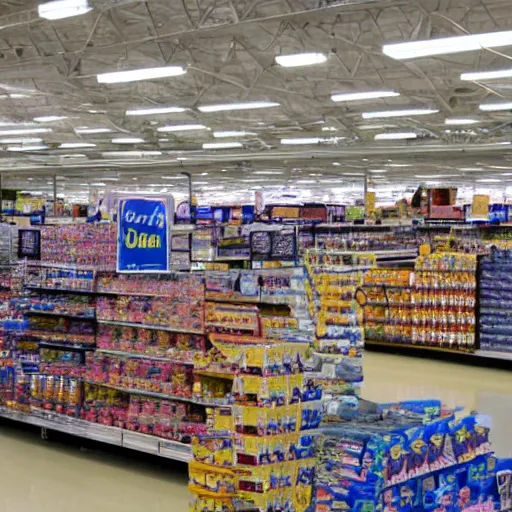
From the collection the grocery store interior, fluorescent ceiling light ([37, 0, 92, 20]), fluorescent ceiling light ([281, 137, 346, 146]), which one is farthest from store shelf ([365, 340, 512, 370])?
fluorescent ceiling light ([281, 137, 346, 146])

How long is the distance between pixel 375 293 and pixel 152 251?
6.82 metres

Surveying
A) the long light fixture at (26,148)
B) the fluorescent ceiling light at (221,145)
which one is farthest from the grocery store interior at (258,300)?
the long light fixture at (26,148)

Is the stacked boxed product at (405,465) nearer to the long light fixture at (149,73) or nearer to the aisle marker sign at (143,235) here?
the aisle marker sign at (143,235)

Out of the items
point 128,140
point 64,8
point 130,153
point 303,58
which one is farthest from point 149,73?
point 130,153

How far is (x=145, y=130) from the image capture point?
21.1 m

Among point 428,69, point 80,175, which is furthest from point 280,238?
point 80,175

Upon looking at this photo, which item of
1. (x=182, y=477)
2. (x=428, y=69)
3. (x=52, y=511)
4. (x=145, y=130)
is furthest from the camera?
(x=145, y=130)

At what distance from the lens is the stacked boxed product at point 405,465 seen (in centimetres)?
318

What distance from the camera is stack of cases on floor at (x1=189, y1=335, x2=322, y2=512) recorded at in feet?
12.5

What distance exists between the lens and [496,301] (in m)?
11.9

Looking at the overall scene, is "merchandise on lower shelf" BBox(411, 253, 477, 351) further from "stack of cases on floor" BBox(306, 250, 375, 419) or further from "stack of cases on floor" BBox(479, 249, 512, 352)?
"stack of cases on floor" BBox(306, 250, 375, 419)

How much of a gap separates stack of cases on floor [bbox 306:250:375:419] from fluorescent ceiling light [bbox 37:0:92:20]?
476 cm

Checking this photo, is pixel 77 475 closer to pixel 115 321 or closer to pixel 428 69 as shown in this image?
pixel 115 321

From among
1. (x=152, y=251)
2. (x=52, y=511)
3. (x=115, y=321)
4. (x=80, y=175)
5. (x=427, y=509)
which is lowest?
(x=52, y=511)
